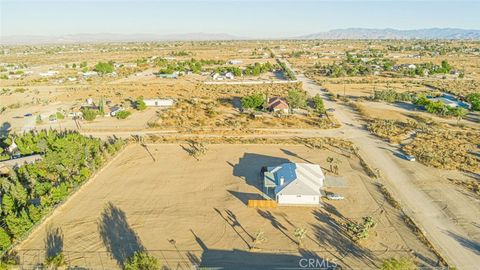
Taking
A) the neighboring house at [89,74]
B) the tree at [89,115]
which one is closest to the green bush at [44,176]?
the tree at [89,115]

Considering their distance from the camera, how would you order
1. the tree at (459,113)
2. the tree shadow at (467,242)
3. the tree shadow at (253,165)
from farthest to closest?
the tree at (459,113) < the tree shadow at (253,165) < the tree shadow at (467,242)

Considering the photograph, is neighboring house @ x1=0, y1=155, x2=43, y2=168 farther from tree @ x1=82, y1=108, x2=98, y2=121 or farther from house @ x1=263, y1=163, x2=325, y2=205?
house @ x1=263, y1=163, x2=325, y2=205

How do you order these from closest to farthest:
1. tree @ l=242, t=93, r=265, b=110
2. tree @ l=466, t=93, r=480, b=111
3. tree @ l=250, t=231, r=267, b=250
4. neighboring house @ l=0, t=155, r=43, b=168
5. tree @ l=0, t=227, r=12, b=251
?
1. tree @ l=0, t=227, r=12, b=251
2. tree @ l=250, t=231, r=267, b=250
3. neighboring house @ l=0, t=155, r=43, b=168
4. tree @ l=466, t=93, r=480, b=111
5. tree @ l=242, t=93, r=265, b=110

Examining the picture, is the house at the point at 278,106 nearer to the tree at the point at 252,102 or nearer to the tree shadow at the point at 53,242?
the tree at the point at 252,102

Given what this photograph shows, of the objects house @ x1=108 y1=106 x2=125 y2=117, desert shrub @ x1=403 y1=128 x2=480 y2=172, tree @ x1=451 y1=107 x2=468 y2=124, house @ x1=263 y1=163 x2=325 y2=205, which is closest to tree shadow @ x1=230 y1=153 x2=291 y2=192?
house @ x1=263 y1=163 x2=325 y2=205

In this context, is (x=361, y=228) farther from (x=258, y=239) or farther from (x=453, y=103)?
(x=453, y=103)

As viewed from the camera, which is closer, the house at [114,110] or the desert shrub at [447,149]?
the desert shrub at [447,149]
